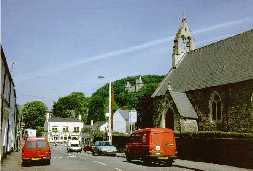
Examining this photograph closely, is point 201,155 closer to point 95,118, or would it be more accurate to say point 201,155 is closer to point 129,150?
point 129,150

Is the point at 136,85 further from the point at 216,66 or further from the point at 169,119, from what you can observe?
the point at 216,66

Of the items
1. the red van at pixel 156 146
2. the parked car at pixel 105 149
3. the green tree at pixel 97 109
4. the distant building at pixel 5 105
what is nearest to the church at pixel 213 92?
the parked car at pixel 105 149

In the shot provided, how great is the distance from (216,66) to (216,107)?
536cm

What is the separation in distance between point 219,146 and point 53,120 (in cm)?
10221

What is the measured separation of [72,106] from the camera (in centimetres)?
13700

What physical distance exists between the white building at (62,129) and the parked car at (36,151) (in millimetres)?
97440

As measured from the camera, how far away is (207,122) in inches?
1439

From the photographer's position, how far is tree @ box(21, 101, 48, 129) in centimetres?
12825

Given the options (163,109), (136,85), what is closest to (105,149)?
(163,109)

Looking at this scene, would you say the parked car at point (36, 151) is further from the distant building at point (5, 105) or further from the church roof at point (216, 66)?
the church roof at point (216, 66)

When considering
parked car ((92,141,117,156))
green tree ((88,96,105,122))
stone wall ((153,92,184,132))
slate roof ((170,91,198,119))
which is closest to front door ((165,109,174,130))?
stone wall ((153,92,184,132))

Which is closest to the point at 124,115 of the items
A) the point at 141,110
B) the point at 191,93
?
the point at 141,110

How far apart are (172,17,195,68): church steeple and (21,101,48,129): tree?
90.3m

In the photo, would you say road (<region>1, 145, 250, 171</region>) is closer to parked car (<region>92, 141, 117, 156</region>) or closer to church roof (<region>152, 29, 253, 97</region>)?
parked car (<region>92, 141, 117, 156</region>)
